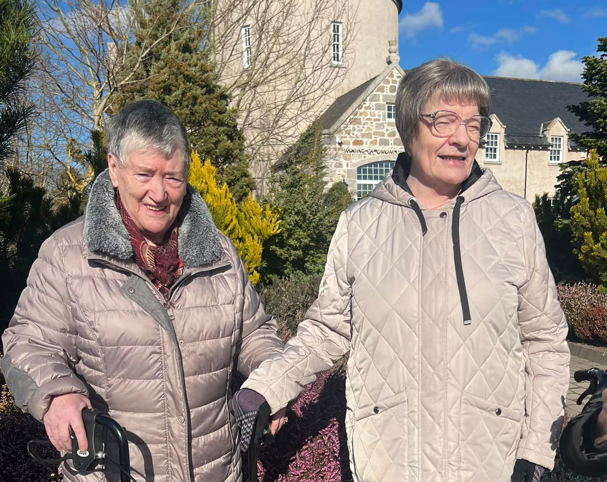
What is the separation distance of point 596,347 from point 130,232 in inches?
312

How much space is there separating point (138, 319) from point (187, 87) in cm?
858

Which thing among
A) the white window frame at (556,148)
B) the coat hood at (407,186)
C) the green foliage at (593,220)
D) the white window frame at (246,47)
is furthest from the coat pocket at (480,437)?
the white window frame at (556,148)

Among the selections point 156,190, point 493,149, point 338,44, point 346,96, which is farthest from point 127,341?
point 493,149

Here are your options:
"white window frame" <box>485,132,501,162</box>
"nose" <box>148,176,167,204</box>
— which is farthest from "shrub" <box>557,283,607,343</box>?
"white window frame" <box>485,132,501,162</box>

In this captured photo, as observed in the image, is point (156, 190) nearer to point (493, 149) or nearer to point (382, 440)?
point (382, 440)

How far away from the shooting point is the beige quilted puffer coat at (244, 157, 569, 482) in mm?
1805

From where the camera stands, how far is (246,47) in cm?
1164

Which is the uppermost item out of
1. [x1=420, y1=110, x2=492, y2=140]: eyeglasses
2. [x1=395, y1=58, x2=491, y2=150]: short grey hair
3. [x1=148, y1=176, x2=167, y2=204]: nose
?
[x1=395, y1=58, x2=491, y2=150]: short grey hair

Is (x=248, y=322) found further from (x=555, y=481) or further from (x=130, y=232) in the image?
(x=555, y=481)

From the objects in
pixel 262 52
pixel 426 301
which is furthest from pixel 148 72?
pixel 426 301

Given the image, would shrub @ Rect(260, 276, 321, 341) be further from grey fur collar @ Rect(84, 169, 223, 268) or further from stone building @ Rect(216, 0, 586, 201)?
stone building @ Rect(216, 0, 586, 201)

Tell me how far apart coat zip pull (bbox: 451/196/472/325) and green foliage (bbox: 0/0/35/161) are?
389cm

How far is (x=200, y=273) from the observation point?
2082 mm

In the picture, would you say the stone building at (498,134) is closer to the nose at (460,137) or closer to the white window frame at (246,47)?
the white window frame at (246,47)
